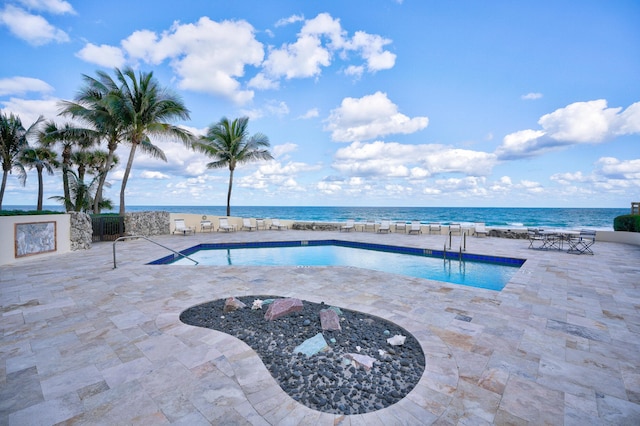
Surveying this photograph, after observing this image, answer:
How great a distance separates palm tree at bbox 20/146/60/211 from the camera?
16247mm

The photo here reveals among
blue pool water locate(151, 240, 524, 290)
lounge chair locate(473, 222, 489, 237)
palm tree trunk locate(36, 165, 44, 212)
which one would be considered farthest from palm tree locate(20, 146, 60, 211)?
lounge chair locate(473, 222, 489, 237)

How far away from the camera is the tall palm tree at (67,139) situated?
44.7 feet

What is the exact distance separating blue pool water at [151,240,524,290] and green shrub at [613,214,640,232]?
7.48 m

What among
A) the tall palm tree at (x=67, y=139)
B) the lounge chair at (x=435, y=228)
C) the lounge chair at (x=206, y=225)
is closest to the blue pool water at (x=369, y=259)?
the lounge chair at (x=206, y=225)

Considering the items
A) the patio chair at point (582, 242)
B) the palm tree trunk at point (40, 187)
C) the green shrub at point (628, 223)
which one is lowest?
the patio chair at point (582, 242)

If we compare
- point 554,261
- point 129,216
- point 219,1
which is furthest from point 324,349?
point 129,216

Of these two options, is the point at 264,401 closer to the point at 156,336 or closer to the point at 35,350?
the point at 156,336

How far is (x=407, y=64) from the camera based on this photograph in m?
12.8

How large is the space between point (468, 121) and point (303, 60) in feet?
35.4

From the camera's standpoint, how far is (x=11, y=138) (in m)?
14.7

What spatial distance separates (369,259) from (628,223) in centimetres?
1140

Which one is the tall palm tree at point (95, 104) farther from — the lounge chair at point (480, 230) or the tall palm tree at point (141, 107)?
the lounge chair at point (480, 230)

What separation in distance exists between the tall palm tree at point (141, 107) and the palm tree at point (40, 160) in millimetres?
8334

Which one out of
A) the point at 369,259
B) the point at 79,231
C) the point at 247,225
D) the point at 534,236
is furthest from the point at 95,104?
the point at 534,236
